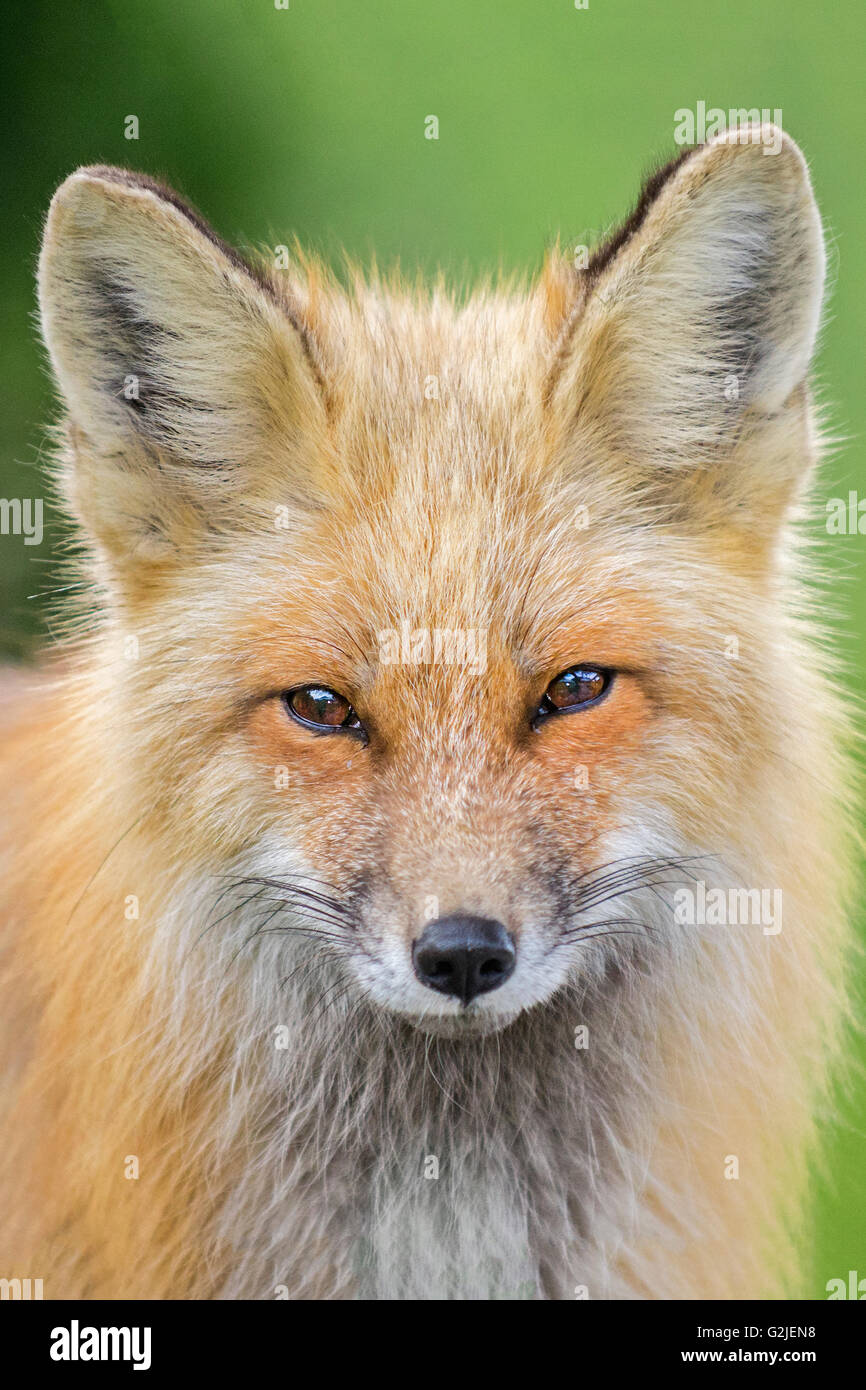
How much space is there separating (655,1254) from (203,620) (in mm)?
1327

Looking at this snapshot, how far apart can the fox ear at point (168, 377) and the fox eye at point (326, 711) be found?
0.40 meters

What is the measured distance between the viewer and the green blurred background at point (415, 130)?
3.44 metres

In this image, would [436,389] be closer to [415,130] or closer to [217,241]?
[217,241]

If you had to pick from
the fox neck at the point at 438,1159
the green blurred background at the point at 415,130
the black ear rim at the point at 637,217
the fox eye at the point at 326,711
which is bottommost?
the fox neck at the point at 438,1159

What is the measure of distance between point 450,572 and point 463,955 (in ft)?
1.87

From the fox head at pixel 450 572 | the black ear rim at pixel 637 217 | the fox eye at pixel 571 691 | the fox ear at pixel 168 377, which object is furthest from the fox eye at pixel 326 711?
the black ear rim at pixel 637 217

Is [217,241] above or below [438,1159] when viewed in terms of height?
above

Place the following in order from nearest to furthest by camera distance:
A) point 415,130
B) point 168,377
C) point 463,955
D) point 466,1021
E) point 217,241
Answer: point 463,955, point 466,1021, point 217,241, point 168,377, point 415,130

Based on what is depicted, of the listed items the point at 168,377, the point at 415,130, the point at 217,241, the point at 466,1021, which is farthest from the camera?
the point at 415,130

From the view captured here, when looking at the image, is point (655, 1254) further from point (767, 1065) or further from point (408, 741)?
point (408, 741)

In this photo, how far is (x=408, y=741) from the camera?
192cm

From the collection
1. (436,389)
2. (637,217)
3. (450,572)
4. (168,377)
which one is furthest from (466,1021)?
(637,217)

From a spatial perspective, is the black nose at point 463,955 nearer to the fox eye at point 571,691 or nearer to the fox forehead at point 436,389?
the fox eye at point 571,691

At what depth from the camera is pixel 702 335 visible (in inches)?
85.5
